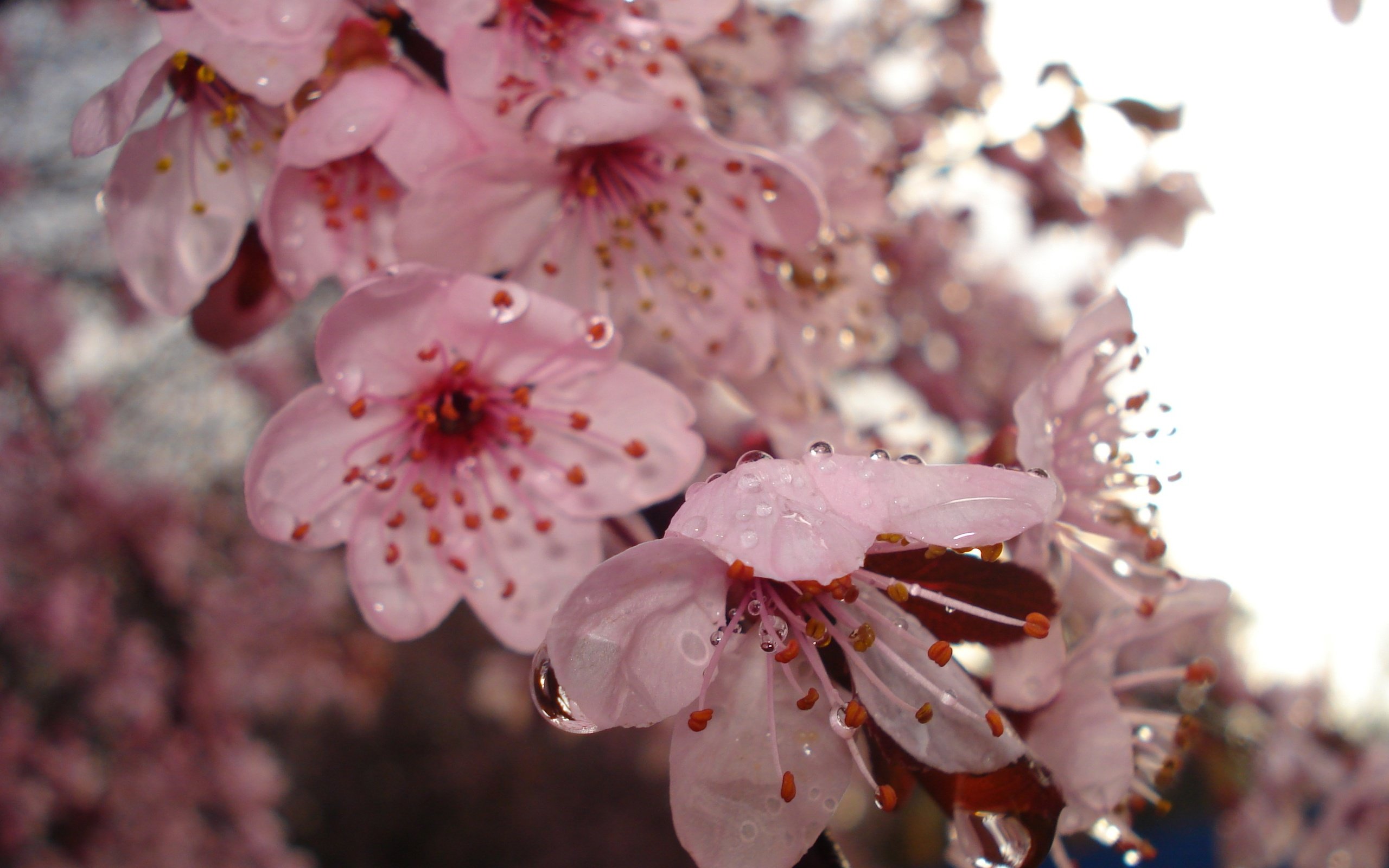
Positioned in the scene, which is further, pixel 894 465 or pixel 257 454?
pixel 257 454

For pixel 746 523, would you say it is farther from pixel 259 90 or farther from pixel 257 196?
pixel 257 196

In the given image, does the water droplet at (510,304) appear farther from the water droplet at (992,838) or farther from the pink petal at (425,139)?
the water droplet at (992,838)

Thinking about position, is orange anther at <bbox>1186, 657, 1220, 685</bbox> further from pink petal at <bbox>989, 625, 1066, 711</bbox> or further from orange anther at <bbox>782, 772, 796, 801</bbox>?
orange anther at <bbox>782, 772, 796, 801</bbox>

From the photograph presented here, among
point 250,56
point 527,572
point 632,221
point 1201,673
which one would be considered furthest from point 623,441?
point 1201,673

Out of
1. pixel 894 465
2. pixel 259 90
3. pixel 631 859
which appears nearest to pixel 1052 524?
pixel 894 465

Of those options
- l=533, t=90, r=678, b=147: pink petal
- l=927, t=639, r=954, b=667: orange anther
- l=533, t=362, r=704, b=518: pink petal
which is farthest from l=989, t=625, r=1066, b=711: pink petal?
l=533, t=90, r=678, b=147: pink petal

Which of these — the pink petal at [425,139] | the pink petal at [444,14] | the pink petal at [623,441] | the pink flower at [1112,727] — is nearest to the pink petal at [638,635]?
the pink petal at [623,441]
